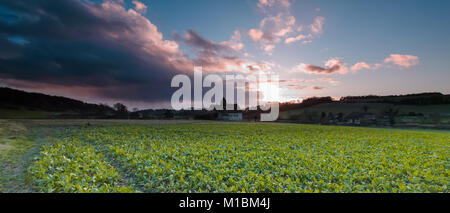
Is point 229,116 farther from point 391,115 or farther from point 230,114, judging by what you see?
point 391,115

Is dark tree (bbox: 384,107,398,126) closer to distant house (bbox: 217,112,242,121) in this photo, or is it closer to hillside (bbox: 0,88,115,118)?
distant house (bbox: 217,112,242,121)

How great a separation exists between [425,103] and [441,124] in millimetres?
41145

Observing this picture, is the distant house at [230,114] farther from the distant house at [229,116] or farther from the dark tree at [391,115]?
the dark tree at [391,115]

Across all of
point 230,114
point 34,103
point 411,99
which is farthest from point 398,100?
point 34,103

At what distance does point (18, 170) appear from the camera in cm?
727

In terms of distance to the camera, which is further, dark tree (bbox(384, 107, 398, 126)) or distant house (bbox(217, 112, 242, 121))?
distant house (bbox(217, 112, 242, 121))

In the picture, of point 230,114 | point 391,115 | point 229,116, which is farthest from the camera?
point 230,114

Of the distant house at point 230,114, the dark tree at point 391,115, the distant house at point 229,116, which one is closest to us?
the dark tree at point 391,115

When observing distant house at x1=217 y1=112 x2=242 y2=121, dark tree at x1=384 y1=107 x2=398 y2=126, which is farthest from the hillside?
dark tree at x1=384 y1=107 x2=398 y2=126

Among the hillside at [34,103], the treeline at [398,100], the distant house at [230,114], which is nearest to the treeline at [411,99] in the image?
the treeline at [398,100]

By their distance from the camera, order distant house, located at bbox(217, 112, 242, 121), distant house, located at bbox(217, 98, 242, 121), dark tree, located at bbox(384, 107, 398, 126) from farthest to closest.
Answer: distant house, located at bbox(217, 98, 242, 121) < distant house, located at bbox(217, 112, 242, 121) < dark tree, located at bbox(384, 107, 398, 126)

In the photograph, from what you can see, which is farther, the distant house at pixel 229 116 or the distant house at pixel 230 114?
the distant house at pixel 230 114
